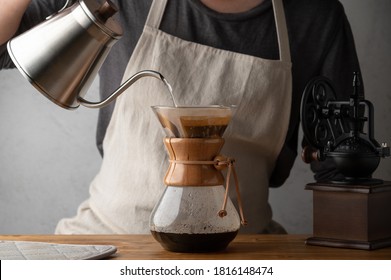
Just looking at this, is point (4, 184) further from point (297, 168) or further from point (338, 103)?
point (338, 103)

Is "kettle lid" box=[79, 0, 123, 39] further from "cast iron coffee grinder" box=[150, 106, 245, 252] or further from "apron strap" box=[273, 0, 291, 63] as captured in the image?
"apron strap" box=[273, 0, 291, 63]

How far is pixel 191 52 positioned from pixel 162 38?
93 mm

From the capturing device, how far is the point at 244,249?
143 cm

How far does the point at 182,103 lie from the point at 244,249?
658 millimetres

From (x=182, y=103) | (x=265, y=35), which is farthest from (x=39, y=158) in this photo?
(x=265, y=35)

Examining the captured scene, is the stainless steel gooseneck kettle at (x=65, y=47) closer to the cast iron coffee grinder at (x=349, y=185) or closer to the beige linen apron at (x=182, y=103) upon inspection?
the cast iron coffee grinder at (x=349, y=185)

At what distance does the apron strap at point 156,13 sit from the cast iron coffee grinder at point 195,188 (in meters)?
0.72

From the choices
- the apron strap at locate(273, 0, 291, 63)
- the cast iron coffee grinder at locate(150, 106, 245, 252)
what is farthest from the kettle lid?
the apron strap at locate(273, 0, 291, 63)

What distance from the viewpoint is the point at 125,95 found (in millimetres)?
2014

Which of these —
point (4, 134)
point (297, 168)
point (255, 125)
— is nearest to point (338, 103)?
point (255, 125)

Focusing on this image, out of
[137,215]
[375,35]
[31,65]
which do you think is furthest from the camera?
[375,35]

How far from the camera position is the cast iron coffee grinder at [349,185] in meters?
1.45

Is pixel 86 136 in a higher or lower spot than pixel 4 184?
higher

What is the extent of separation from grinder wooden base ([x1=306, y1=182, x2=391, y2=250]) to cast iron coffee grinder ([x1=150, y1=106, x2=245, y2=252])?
0.23 metres
